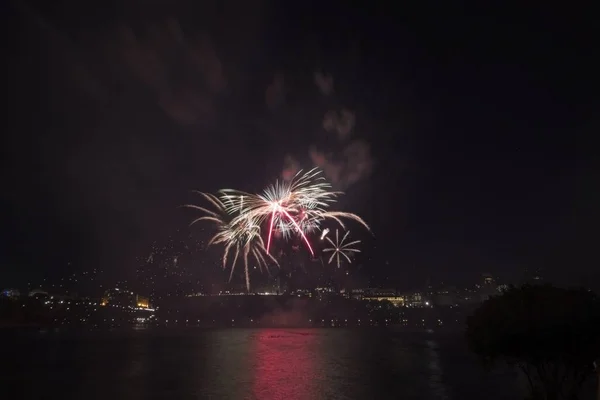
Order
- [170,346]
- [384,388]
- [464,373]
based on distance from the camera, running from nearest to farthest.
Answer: [384,388], [464,373], [170,346]

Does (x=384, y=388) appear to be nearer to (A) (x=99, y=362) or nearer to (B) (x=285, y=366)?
(B) (x=285, y=366)

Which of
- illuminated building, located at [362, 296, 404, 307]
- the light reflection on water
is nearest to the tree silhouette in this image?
the light reflection on water

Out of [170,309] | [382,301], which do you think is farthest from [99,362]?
[382,301]

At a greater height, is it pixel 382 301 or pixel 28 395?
pixel 382 301

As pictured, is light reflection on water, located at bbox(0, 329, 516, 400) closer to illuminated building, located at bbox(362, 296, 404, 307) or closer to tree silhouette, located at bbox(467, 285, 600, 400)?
tree silhouette, located at bbox(467, 285, 600, 400)

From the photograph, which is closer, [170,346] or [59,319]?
[170,346]

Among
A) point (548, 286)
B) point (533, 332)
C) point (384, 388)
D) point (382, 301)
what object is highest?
point (382, 301)

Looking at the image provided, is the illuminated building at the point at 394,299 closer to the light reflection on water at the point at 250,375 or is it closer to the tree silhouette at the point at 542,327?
the light reflection on water at the point at 250,375

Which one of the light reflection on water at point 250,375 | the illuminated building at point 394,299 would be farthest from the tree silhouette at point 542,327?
the illuminated building at point 394,299
